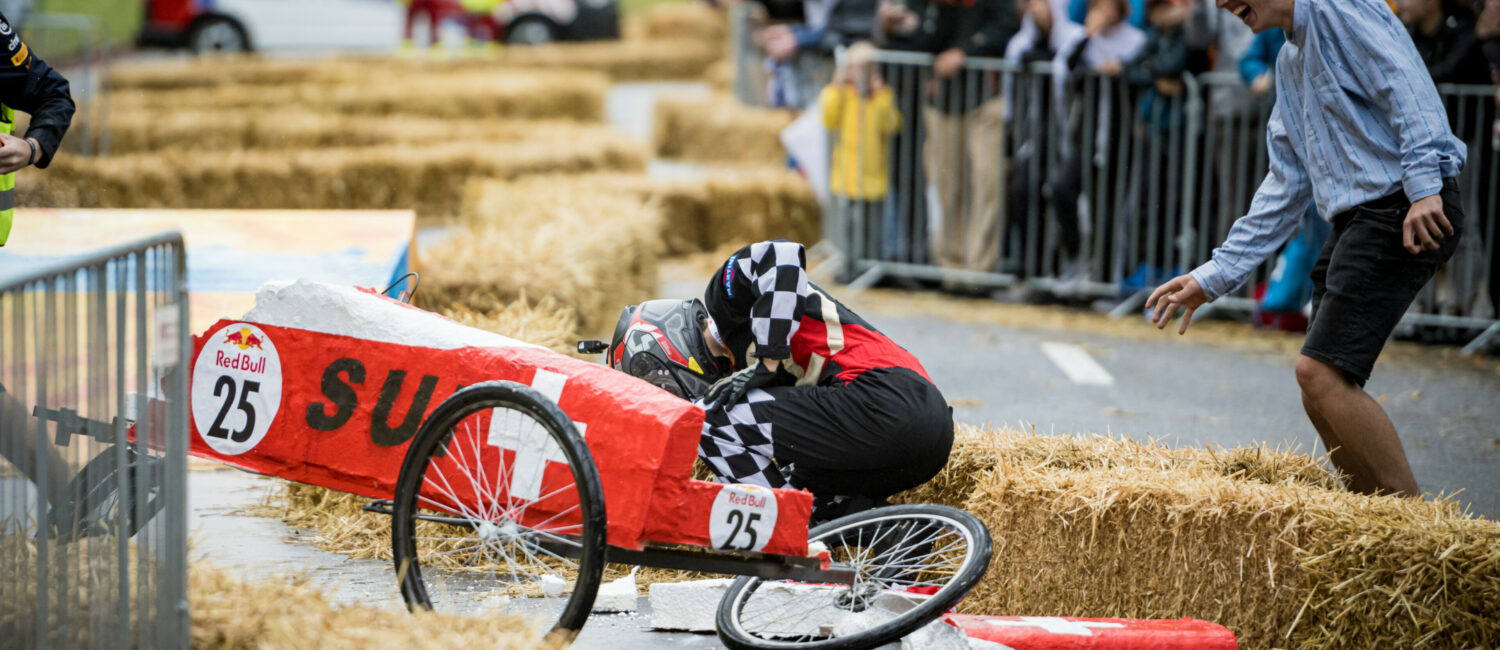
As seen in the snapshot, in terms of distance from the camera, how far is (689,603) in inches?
158

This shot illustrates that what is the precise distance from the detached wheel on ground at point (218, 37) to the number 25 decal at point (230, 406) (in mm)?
23280

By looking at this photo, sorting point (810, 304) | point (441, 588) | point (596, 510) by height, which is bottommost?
point (441, 588)

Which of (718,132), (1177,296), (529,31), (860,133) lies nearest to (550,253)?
(860,133)

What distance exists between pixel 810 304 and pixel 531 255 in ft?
11.5

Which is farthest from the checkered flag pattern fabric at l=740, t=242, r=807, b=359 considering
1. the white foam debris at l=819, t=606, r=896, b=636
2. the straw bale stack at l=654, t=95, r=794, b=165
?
the straw bale stack at l=654, t=95, r=794, b=165

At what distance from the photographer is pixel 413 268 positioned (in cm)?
697

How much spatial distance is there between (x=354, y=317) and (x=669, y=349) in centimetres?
94

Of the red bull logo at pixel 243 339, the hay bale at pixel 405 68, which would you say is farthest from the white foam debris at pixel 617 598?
the hay bale at pixel 405 68

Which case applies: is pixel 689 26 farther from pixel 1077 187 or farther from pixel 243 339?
pixel 243 339

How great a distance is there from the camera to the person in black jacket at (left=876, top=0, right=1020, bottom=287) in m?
9.49

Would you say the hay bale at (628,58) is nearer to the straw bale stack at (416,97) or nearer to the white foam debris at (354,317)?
the straw bale stack at (416,97)

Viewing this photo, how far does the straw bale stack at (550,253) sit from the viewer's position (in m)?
7.01

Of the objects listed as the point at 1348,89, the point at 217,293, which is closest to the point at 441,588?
the point at 217,293

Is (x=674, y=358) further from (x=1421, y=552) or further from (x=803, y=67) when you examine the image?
(x=803, y=67)
